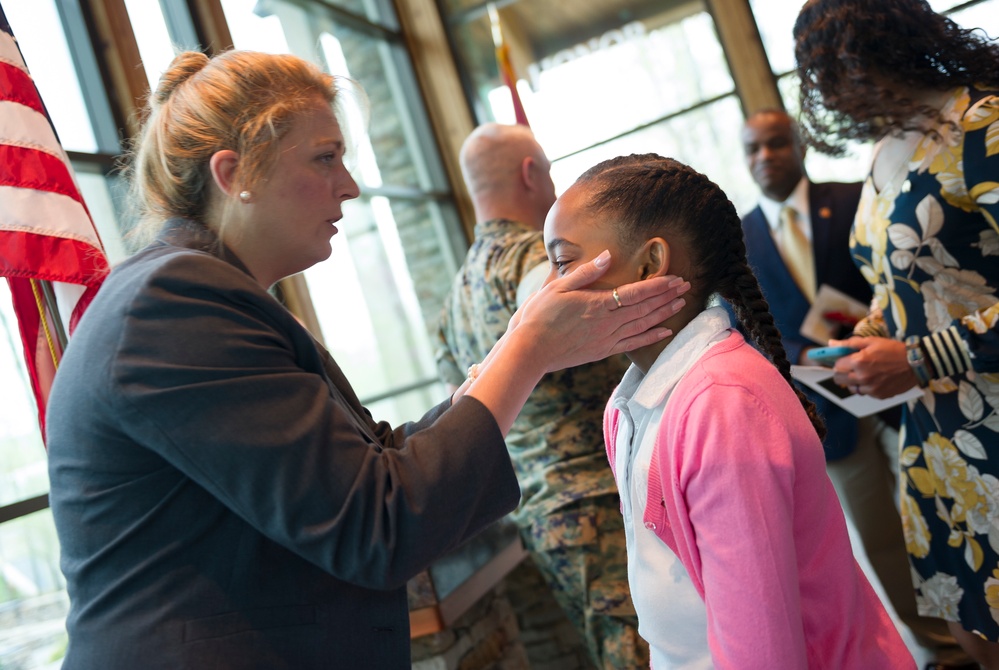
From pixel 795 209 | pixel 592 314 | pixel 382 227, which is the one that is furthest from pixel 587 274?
pixel 382 227

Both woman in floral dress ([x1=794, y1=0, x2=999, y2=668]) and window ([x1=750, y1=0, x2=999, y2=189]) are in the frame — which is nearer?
woman in floral dress ([x1=794, y1=0, x2=999, y2=668])

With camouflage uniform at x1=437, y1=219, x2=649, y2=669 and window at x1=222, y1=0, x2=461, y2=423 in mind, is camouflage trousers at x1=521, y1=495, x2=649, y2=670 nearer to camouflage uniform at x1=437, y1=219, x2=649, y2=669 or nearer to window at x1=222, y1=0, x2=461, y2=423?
camouflage uniform at x1=437, y1=219, x2=649, y2=669

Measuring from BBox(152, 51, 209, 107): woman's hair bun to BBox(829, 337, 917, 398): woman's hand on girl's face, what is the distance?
135 centimetres

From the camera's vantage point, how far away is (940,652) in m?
2.63

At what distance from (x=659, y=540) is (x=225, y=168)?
76cm

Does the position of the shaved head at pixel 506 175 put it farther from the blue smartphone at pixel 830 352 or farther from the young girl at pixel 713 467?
the young girl at pixel 713 467

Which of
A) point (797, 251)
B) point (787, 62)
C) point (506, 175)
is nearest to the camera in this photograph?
point (506, 175)

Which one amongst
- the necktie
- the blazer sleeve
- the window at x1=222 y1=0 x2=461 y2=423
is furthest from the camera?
the window at x1=222 y1=0 x2=461 y2=423

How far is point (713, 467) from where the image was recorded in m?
0.99

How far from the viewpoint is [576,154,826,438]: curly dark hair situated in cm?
122

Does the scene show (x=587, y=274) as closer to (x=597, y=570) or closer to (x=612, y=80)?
(x=597, y=570)

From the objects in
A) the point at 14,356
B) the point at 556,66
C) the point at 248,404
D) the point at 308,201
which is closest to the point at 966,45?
the point at 308,201

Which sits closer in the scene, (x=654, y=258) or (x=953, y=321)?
(x=654, y=258)

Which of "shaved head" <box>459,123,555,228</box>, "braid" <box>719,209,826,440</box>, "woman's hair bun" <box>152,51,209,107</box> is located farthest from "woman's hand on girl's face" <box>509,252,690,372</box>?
"shaved head" <box>459,123,555,228</box>
